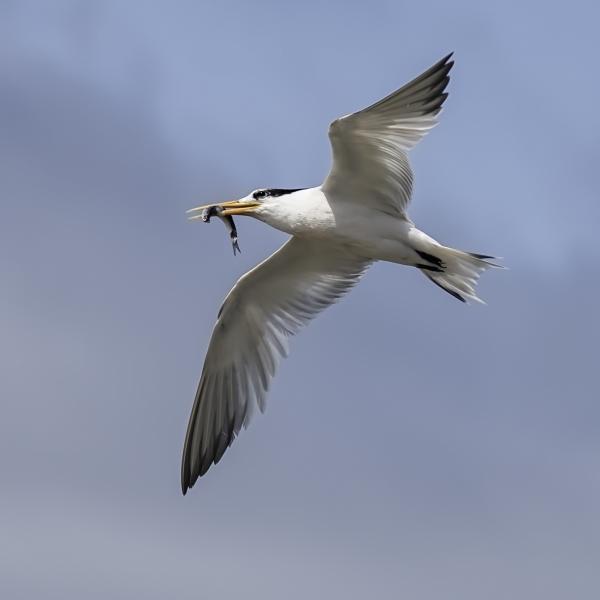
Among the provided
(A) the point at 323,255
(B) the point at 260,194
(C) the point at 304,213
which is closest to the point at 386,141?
(C) the point at 304,213

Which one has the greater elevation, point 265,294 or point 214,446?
point 265,294

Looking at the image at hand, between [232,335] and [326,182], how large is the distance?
2578 mm

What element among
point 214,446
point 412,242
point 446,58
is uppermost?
point 446,58

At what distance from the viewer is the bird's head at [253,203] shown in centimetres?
1333

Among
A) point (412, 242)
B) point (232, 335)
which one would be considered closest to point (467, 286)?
point (412, 242)

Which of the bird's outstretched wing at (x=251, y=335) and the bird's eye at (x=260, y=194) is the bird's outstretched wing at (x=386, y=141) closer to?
the bird's eye at (x=260, y=194)

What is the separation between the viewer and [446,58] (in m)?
12.1

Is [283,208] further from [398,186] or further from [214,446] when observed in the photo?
[214,446]

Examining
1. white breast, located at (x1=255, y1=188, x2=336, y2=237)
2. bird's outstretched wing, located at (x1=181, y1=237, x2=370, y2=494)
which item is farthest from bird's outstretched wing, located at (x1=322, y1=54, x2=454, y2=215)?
bird's outstretched wing, located at (x1=181, y1=237, x2=370, y2=494)

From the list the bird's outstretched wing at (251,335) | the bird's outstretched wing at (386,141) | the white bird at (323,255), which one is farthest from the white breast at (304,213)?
the bird's outstretched wing at (251,335)

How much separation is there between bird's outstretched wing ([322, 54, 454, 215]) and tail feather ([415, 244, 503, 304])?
0.51 metres

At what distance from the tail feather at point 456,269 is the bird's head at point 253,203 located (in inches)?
52.8

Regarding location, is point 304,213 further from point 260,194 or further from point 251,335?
point 251,335

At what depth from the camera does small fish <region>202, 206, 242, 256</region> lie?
45.1 ft
